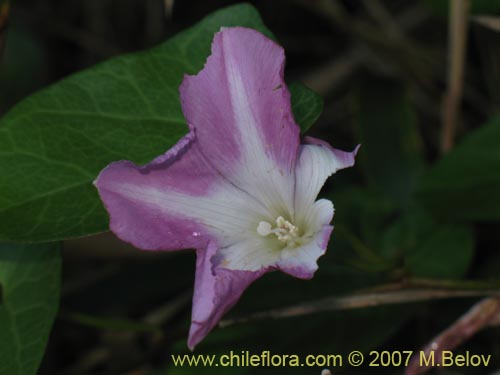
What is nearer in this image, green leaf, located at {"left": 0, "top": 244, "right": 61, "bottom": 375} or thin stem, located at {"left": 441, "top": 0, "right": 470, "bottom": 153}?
green leaf, located at {"left": 0, "top": 244, "right": 61, "bottom": 375}

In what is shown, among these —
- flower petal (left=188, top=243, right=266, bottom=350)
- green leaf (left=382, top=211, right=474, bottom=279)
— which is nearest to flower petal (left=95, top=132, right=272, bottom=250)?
flower petal (left=188, top=243, right=266, bottom=350)

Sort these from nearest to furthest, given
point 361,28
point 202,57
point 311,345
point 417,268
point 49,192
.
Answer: point 49,192 → point 202,57 → point 311,345 → point 417,268 → point 361,28

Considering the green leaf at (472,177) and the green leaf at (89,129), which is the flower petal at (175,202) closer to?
the green leaf at (89,129)

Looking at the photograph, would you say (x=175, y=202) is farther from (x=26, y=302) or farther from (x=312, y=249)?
(x=26, y=302)

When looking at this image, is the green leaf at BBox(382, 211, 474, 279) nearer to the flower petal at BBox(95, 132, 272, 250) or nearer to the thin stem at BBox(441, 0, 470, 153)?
the thin stem at BBox(441, 0, 470, 153)

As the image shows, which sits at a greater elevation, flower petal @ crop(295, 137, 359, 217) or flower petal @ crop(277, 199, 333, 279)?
flower petal @ crop(295, 137, 359, 217)

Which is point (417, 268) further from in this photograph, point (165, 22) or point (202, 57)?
point (165, 22)

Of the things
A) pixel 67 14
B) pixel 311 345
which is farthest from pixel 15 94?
pixel 311 345

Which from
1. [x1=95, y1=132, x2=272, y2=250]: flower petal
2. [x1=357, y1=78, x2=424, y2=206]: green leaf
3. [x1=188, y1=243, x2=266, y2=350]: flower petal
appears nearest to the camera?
[x1=188, y1=243, x2=266, y2=350]: flower petal
